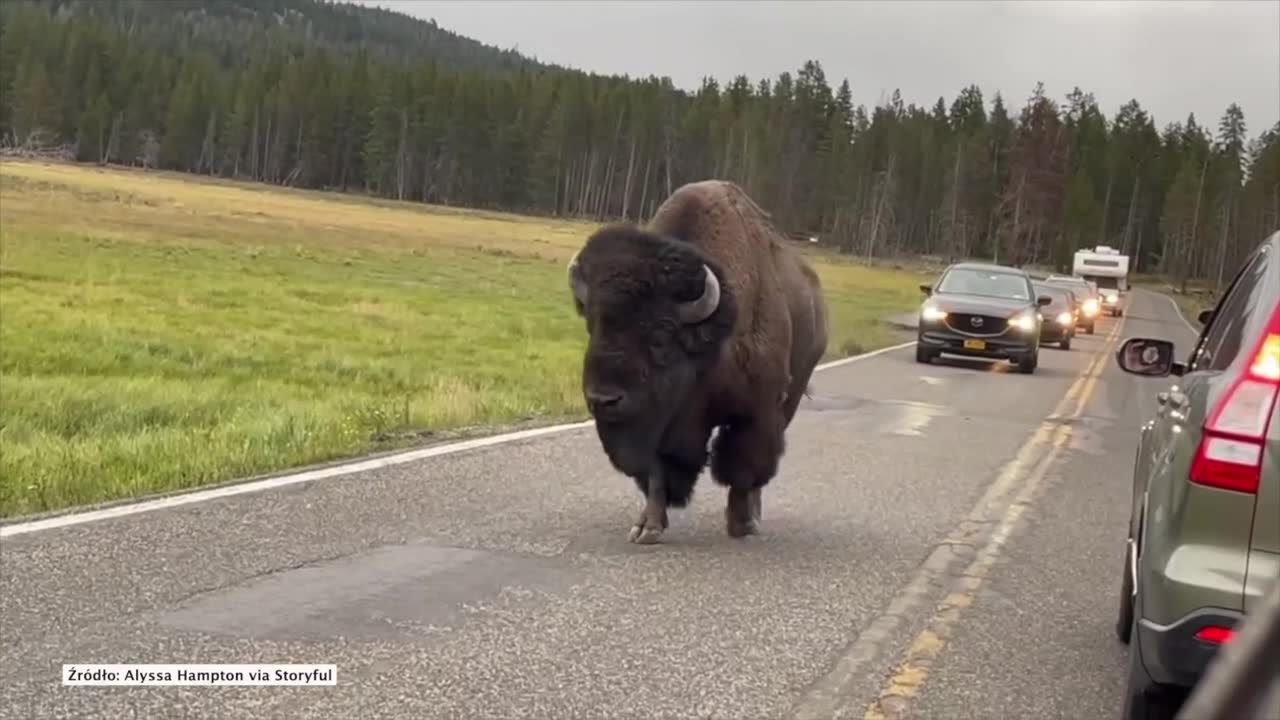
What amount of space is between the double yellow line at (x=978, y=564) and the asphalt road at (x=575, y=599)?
0.07ft

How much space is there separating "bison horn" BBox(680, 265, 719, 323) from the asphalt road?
1.28 meters

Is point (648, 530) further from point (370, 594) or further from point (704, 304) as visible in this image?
point (370, 594)

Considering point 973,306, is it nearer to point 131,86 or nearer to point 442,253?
point 442,253

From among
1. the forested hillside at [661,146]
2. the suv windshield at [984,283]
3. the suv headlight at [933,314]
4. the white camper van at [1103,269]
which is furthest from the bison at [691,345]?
the forested hillside at [661,146]

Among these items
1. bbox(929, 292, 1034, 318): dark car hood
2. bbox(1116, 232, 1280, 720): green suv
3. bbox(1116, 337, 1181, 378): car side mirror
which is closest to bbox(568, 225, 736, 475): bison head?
bbox(1116, 337, 1181, 378): car side mirror

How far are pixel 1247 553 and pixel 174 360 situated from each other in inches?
692

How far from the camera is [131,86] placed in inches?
6176

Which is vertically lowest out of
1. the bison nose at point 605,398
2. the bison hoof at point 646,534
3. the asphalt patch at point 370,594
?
the asphalt patch at point 370,594

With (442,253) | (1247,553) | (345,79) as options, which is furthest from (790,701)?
(345,79)

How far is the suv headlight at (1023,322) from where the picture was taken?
23.9 meters

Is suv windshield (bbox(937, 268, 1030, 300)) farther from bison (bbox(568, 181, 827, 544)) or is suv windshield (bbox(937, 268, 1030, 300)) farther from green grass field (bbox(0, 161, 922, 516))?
bison (bbox(568, 181, 827, 544))

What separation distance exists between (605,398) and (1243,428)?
343cm

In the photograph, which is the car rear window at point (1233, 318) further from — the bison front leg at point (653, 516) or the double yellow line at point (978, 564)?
the bison front leg at point (653, 516)

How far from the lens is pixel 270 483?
8969mm
